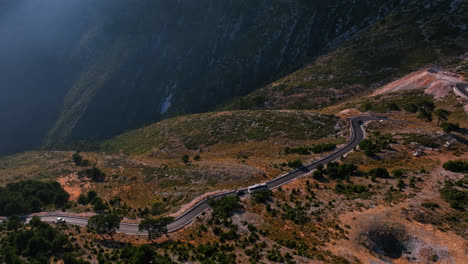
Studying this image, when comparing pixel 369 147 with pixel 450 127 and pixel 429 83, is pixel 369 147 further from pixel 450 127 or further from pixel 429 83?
pixel 429 83

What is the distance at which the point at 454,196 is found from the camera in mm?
37906

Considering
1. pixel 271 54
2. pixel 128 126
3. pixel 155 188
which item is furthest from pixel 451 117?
pixel 128 126

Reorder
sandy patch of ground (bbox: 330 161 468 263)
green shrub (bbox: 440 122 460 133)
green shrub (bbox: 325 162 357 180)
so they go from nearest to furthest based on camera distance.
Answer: sandy patch of ground (bbox: 330 161 468 263) → green shrub (bbox: 325 162 357 180) → green shrub (bbox: 440 122 460 133)

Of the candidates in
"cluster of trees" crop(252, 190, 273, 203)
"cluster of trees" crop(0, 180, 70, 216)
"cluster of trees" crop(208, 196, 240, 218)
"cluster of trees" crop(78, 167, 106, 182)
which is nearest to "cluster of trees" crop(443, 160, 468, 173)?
"cluster of trees" crop(252, 190, 273, 203)

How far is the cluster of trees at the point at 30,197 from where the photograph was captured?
197 feet

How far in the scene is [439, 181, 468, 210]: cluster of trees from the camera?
36.6 meters

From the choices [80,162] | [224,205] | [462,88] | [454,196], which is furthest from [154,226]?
[462,88]

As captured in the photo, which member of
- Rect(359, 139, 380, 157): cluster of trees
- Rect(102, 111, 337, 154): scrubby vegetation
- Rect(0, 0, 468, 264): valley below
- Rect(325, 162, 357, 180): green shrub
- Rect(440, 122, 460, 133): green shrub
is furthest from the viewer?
Rect(102, 111, 337, 154): scrubby vegetation

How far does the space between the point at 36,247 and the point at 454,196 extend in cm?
7333

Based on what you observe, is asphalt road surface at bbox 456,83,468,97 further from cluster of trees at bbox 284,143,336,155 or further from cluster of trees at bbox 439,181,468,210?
cluster of trees at bbox 439,181,468,210

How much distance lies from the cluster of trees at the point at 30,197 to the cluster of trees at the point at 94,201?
21.0ft

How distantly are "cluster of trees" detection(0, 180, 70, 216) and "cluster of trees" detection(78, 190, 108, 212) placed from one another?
641cm

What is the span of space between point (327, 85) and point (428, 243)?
92.7 metres

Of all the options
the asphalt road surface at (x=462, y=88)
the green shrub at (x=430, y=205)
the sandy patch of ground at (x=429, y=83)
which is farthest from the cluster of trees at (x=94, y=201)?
the asphalt road surface at (x=462, y=88)
